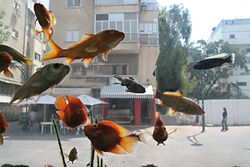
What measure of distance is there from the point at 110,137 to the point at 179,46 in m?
0.52

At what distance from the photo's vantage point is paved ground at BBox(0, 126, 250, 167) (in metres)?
0.75

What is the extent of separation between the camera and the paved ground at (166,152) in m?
0.75

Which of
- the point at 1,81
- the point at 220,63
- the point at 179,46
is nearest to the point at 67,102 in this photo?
the point at 220,63

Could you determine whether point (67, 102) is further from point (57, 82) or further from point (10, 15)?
point (10, 15)

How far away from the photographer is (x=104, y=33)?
0.18m

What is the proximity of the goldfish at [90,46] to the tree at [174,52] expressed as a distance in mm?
303

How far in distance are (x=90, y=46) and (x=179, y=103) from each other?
14 cm

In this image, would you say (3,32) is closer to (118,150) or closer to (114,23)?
(114,23)

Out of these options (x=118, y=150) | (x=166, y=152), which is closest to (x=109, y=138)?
(x=118, y=150)

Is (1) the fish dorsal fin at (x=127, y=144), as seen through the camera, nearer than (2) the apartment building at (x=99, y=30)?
Yes

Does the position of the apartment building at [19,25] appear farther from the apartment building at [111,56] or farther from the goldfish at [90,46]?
the goldfish at [90,46]

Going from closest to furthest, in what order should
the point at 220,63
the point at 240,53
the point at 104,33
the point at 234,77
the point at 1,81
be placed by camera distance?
the point at 104,33
the point at 220,63
the point at 1,81
the point at 240,53
the point at 234,77

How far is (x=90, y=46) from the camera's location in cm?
19

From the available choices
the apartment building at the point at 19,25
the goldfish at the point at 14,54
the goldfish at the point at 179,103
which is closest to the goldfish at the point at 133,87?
the goldfish at the point at 179,103
